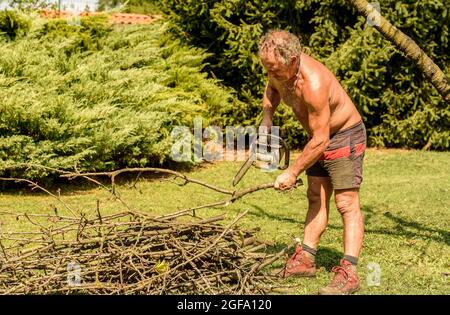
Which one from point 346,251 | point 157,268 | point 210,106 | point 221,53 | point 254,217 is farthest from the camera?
point 221,53

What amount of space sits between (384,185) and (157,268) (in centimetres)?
582

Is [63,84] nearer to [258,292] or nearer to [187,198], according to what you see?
[187,198]

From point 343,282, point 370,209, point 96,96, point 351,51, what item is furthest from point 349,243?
point 351,51

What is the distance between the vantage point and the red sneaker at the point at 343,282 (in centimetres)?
557

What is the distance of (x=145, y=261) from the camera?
17.5ft

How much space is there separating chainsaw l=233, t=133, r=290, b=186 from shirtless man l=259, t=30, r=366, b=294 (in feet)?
0.72

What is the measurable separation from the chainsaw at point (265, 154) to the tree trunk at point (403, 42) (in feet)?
5.22

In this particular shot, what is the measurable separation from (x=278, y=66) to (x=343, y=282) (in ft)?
5.31

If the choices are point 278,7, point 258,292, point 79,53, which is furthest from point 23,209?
point 278,7

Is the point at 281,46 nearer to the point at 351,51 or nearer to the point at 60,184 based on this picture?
the point at 60,184

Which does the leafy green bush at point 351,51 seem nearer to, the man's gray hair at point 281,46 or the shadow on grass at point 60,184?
the shadow on grass at point 60,184

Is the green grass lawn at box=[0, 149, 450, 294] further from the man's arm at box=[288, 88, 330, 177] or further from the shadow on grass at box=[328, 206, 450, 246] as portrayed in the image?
the man's arm at box=[288, 88, 330, 177]

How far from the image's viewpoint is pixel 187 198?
31.3ft

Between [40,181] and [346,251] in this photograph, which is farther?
[40,181]
